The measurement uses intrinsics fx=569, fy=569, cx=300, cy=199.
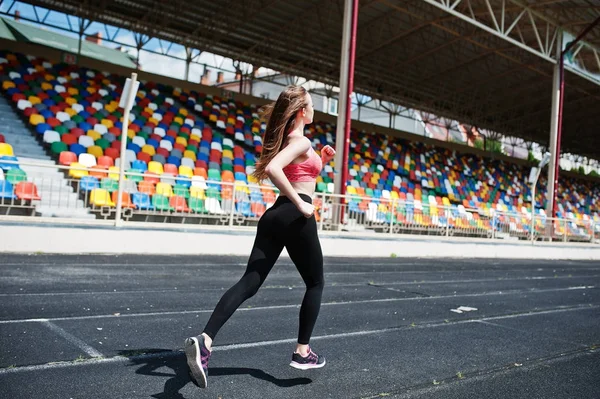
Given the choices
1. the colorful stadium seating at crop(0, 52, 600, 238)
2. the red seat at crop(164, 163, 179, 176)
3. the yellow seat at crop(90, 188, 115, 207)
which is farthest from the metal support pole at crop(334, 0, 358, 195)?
the yellow seat at crop(90, 188, 115, 207)

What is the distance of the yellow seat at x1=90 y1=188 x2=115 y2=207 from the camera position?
11156 mm

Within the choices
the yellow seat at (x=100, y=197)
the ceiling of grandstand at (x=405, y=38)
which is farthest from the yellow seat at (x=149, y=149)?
the ceiling of grandstand at (x=405, y=38)

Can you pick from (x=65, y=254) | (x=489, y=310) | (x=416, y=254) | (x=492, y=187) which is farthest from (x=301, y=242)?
(x=492, y=187)

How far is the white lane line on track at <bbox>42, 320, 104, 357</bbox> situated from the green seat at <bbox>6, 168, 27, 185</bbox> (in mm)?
6331

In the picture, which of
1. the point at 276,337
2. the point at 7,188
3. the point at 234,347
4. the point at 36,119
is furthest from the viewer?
the point at 36,119

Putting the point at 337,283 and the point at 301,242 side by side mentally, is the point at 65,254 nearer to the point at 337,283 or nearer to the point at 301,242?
the point at 337,283

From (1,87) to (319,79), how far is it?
16.8 meters

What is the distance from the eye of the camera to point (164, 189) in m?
12.4

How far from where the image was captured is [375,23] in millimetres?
24938

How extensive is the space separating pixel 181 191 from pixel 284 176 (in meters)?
9.89

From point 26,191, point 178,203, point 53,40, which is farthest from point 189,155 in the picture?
point 53,40

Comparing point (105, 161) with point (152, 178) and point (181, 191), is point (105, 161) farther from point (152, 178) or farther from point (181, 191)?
point (152, 178)

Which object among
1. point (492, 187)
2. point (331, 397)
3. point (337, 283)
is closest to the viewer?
point (331, 397)

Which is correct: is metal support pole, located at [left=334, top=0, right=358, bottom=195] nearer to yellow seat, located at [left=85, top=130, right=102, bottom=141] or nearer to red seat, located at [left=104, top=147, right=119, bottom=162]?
red seat, located at [left=104, top=147, right=119, bottom=162]
